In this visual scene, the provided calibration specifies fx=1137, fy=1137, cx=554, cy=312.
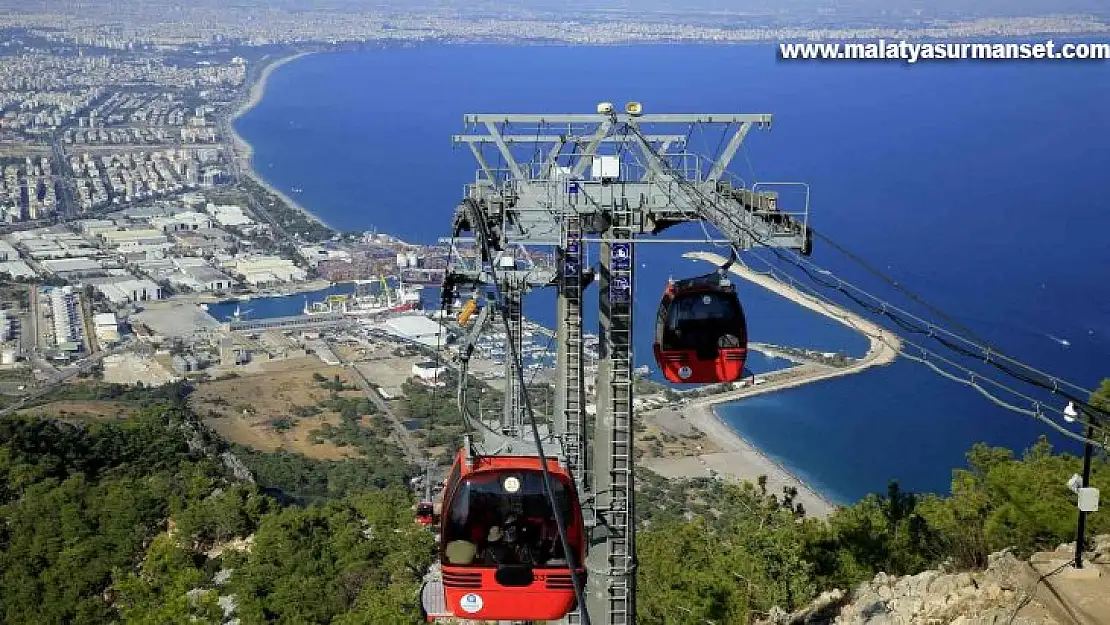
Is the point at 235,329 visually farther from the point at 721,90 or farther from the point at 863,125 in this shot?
the point at 721,90

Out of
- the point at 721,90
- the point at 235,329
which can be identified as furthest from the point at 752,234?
the point at 721,90

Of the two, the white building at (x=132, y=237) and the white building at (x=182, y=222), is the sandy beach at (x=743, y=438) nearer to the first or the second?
the white building at (x=132, y=237)

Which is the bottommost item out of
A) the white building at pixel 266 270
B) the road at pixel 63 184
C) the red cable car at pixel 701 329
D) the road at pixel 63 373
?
the road at pixel 63 373

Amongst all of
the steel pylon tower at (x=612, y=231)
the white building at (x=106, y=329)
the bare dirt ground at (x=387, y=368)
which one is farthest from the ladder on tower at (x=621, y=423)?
the white building at (x=106, y=329)

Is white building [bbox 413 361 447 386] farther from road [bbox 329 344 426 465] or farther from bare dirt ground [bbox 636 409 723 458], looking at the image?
bare dirt ground [bbox 636 409 723 458]

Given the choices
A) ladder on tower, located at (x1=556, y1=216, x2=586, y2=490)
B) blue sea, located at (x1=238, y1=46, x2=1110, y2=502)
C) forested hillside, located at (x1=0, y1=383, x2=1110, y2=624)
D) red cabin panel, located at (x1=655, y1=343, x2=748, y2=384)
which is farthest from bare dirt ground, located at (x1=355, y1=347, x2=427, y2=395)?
ladder on tower, located at (x1=556, y1=216, x2=586, y2=490)

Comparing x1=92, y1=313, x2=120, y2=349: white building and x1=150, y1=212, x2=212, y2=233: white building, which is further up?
x1=150, y1=212, x2=212, y2=233: white building
